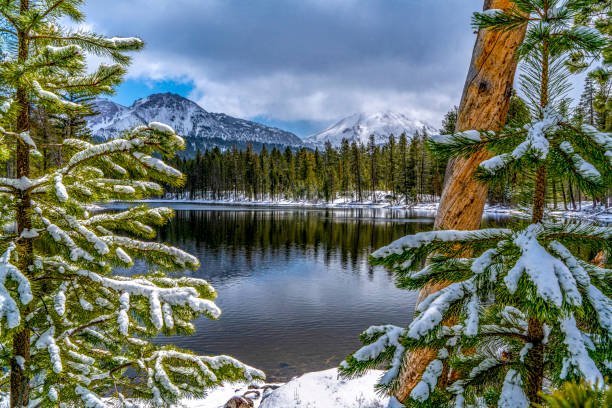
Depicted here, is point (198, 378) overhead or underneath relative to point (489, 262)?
underneath

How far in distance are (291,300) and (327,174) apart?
6167cm

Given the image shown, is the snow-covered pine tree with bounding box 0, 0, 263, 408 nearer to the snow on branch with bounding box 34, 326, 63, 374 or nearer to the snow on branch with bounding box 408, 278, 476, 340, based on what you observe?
the snow on branch with bounding box 34, 326, 63, 374

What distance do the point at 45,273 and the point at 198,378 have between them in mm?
1711

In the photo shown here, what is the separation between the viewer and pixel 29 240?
2.87m

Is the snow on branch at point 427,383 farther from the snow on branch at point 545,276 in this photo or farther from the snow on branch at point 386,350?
the snow on branch at point 545,276

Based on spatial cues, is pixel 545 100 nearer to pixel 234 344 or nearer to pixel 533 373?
pixel 533 373

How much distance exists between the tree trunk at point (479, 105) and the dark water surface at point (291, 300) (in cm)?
89

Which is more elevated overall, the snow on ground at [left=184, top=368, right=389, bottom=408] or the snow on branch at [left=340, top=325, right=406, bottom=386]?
the snow on branch at [left=340, top=325, right=406, bottom=386]

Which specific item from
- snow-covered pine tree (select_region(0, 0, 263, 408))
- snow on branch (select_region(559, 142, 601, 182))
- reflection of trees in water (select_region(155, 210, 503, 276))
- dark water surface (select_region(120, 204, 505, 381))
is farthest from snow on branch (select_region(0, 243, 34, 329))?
reflection of trees in water (select_region(155, 210, 503, 276))

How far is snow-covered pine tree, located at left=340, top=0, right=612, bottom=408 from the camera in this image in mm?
1106

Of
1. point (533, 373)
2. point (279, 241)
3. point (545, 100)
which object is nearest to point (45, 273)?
point (533, 373)

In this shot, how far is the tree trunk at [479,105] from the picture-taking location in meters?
2.96

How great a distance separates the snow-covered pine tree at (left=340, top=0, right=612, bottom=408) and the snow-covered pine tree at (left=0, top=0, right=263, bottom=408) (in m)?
1.48

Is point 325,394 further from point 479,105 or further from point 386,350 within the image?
point 479,105
